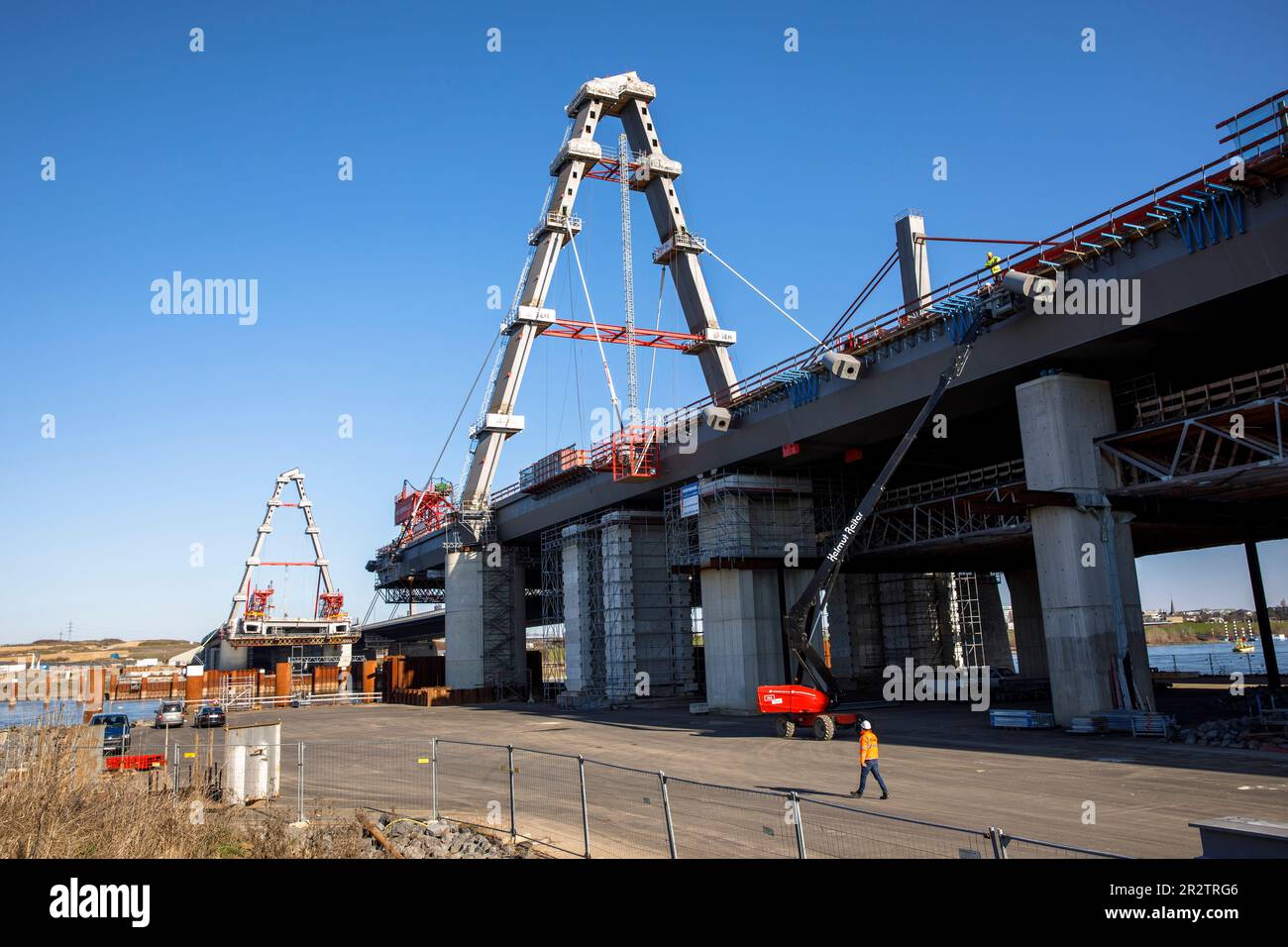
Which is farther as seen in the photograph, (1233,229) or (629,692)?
(629,692)

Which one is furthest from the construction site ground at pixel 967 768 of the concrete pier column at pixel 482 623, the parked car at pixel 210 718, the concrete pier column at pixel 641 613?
the concrete pier column at pixel 482 623

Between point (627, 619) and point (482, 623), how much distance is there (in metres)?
18.3

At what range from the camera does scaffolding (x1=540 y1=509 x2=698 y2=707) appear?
5475cm

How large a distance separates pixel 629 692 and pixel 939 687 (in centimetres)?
1869

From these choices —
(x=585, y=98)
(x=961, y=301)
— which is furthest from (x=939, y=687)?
(x=585, y=98)

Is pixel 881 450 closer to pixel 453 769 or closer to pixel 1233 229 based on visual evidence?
pixel 1233 229

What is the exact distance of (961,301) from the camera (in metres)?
31.2

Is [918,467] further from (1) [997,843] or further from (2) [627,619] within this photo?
(1) [997,843]

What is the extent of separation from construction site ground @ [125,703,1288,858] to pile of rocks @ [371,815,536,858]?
4.29 m
